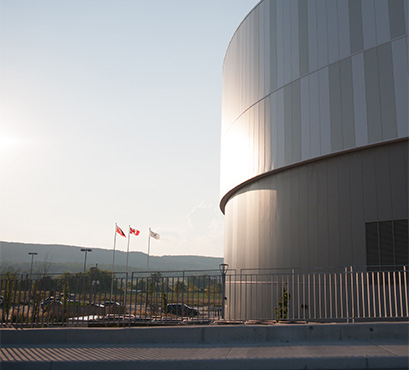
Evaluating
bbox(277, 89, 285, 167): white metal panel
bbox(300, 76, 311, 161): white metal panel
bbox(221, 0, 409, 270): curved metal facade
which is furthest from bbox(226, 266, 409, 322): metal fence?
bbox(277, 89, 285, 167): white metal panel

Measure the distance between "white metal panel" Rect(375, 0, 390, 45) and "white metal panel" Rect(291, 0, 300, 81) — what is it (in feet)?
12.3

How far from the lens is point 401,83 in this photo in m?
15.4

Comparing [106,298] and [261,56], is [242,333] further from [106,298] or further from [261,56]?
[261,56]

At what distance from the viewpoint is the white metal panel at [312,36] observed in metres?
18.4

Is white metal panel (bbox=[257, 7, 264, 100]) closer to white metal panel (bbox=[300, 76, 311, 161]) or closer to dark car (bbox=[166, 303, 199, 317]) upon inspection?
white metal panel (bbox=[300, 76, 311, 161])

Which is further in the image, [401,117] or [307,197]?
[307,197]

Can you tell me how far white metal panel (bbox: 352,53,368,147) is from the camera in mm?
16172

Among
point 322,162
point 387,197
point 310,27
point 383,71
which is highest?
point 310,27

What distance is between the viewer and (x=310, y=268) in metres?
17.4

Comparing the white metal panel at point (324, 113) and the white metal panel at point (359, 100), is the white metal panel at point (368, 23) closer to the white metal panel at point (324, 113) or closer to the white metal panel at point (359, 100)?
the white metal panel at point (359, 100)

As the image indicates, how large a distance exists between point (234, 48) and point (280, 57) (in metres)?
5.96

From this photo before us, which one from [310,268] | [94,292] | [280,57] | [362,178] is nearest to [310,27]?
[280,57]

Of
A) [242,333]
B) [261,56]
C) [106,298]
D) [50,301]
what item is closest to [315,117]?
[261,56]

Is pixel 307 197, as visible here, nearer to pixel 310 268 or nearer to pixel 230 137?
pixel 310 268
